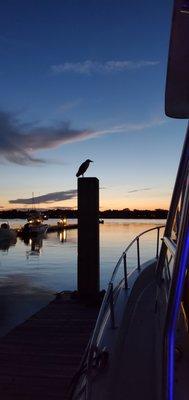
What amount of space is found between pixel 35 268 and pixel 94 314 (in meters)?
20.6

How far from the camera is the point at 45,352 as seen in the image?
22.4 feet

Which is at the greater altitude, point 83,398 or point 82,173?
point 82,173

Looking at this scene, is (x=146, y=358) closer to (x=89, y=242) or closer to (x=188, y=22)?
(x=188, y=22)

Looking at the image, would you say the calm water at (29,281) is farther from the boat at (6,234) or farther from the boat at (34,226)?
the boat at (34,226)

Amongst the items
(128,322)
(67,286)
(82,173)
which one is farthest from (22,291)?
(128,322)

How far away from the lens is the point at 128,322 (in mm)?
4344

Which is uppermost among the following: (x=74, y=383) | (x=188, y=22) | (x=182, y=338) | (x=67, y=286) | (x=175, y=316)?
(x=188, y=22)

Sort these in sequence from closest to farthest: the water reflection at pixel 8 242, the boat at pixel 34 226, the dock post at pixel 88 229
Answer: the dock post at pixel 88 229
the water reflection at pixel 8 242
the boat at pixel 34 226

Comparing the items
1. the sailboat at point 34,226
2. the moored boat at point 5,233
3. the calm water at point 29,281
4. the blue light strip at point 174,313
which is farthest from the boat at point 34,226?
the blue light strip at point 174,313

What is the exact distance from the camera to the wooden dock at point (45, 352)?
Result: 5473 mm

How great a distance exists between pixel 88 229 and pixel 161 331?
6064 millimetres

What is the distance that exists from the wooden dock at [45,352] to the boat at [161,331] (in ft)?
5.19

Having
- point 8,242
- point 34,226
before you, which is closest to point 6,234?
point 8,242

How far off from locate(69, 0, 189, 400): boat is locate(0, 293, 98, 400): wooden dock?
1.58 m
